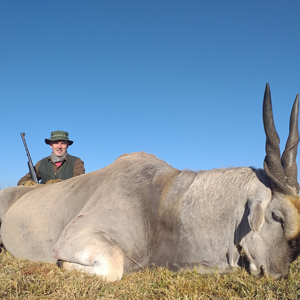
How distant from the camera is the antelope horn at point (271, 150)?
342 cm

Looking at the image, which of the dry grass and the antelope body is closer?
the dry grass

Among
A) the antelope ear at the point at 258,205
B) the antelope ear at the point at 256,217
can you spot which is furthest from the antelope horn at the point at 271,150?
the antelope ear at the point at 256,217

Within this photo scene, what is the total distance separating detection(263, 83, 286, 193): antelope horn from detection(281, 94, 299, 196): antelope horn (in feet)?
0.33

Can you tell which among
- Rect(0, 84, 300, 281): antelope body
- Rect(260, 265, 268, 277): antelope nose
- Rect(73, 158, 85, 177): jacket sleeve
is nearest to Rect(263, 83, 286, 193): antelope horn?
Rect(0, 84, 300, 281): antelope body

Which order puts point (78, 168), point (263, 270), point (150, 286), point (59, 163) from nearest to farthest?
point (150, 286), point (263, 270), point (78, 168), point (59, 163)

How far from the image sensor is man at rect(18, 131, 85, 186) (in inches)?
319

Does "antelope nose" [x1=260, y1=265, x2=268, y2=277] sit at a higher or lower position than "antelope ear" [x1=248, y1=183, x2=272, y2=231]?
lower

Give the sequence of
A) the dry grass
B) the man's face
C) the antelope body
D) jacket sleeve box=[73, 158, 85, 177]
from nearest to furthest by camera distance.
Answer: the dry grass → the antelope body → jacket sleeve box=[73, 158, 85, 177] → the man's face

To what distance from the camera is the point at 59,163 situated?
27.0 ft

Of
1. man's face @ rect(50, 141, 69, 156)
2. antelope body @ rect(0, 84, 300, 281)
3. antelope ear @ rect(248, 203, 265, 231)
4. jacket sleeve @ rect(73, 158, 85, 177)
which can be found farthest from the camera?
man's face @ rect(50, 141, 69, 156)

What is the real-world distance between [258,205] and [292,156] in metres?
0.71

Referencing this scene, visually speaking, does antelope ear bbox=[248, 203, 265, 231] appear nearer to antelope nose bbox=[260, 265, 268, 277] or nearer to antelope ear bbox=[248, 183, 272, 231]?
antelope ear bbox=[248, 183, 272, 231]

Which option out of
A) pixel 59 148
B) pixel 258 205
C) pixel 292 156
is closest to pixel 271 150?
pixel 292 156

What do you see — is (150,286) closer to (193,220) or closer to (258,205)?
(193,220)
